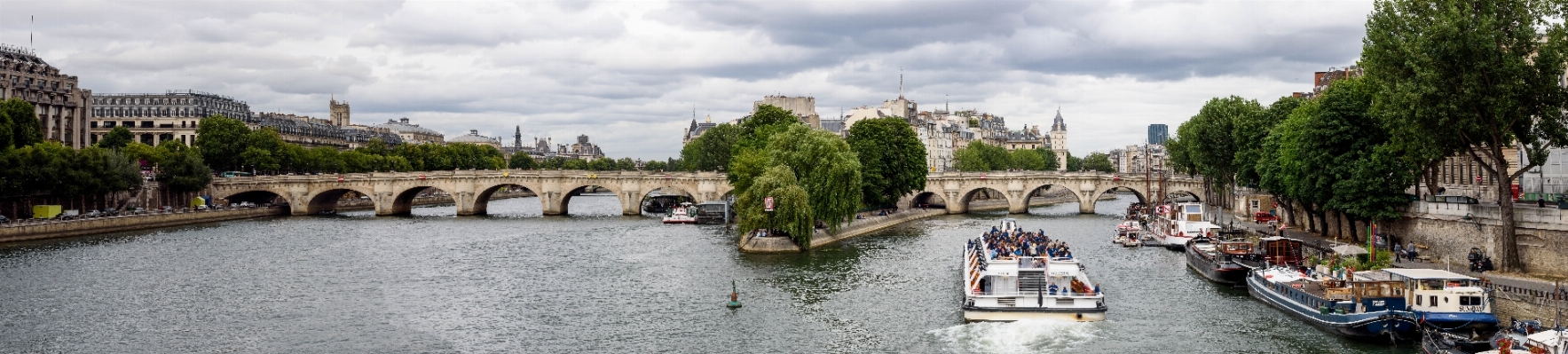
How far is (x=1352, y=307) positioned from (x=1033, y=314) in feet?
30.7

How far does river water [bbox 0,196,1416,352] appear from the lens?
126ft

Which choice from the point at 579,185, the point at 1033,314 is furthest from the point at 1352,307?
the point at 579,185

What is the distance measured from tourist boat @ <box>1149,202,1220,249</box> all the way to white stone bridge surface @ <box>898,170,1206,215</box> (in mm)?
36928

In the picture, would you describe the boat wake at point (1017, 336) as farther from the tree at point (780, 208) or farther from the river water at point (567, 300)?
the tree at point (780, 208)

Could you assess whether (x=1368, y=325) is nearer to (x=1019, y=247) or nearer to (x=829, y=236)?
(x=1019, y=247)

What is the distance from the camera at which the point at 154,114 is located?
160625mm

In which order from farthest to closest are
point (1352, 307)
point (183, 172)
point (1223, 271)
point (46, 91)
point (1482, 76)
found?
1. point (46, 91)
2. point (183, 172)
3. point (1223, 271)
4. point (1482, 76)
5. point (1352, 307)

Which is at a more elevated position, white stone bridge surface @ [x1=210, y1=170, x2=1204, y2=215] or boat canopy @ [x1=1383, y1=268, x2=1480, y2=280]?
white stone bridge surface @ [x1=210, y1=170, x2=1204, y2=215]

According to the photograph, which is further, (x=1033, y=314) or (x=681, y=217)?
(x=681, y=217)

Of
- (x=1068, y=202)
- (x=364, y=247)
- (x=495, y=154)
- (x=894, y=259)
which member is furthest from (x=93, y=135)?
(x=894, y=259)

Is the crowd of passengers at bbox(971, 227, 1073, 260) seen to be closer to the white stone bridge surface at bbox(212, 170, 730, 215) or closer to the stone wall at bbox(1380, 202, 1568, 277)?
the stone wall at bbox(1380, 202, 1568, 277)

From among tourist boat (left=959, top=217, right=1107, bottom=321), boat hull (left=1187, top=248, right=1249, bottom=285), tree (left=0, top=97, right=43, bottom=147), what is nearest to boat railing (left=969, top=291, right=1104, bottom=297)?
tourist boat (left=959, top=217, right=1107, bottom=321)

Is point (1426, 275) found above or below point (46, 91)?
below

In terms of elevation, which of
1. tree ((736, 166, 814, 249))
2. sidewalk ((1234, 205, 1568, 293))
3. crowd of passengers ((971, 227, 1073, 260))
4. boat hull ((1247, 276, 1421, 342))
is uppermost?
tree ((736, 166, 814, 249))
